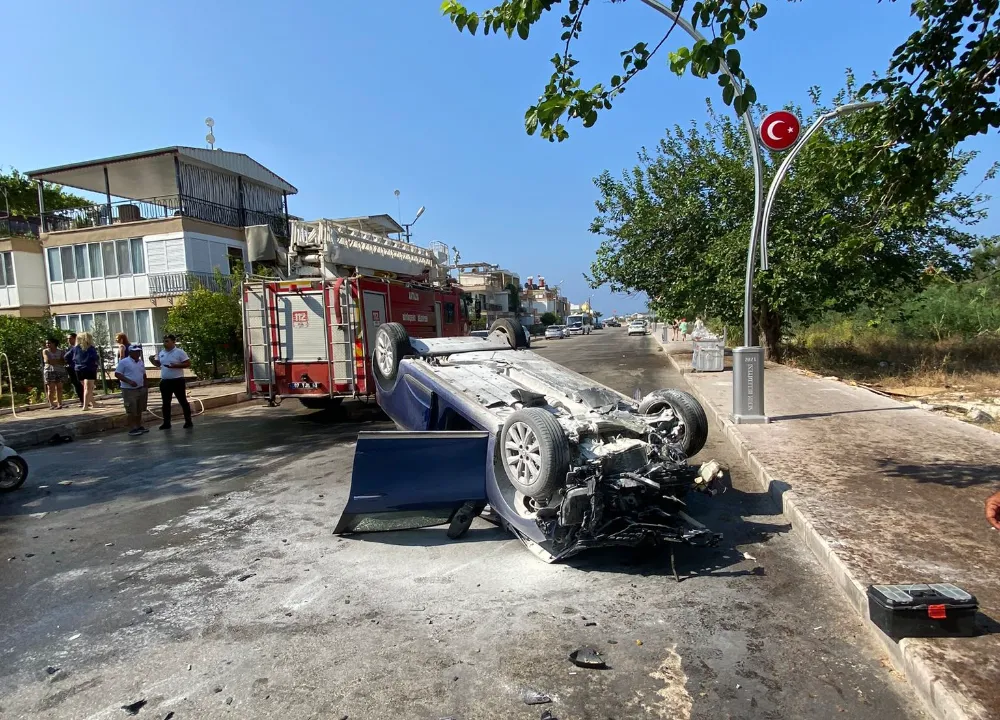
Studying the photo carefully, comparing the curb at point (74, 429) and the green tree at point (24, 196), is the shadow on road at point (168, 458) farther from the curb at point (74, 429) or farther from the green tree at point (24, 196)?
the green tree at point (24, 196)

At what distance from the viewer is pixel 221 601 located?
409 cm

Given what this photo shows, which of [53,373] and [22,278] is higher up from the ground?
[22,278]

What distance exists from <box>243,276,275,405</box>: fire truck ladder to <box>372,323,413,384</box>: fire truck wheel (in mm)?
3738

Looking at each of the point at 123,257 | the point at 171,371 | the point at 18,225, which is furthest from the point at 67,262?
the point at 171,371

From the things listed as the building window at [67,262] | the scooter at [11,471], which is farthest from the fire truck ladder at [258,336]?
the building window at [67,262]

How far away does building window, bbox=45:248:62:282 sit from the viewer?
2727 centimetres

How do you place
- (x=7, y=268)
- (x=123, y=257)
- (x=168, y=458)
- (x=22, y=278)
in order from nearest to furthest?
(x=168, y=458)
(x=123, y=257)
(x=22, y=278)
(x=7, y=268)

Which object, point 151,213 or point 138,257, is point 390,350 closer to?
point 138,257

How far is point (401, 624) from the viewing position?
12.2ft

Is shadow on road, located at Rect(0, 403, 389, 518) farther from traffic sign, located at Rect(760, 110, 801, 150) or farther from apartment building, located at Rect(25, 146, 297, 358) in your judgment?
apartment building, located at Rect(25, 146, 297, 358)

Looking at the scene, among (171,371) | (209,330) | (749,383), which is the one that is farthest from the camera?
(209,330)

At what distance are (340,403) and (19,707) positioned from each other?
9.12 m

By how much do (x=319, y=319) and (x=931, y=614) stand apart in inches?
366

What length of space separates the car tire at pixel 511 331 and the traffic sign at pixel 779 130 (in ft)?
14.7
